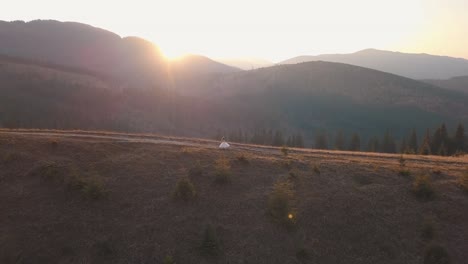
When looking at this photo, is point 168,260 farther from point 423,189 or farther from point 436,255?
point 423,189

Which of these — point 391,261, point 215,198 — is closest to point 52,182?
point 215,198

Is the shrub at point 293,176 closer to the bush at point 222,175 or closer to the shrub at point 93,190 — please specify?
the bush at point 222,175

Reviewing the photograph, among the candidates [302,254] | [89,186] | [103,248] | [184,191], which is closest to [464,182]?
[302,254]

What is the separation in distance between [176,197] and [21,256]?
7.57m

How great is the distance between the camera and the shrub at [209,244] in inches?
637

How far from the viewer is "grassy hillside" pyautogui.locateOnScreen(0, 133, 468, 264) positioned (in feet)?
53.9

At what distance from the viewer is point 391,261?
53.9 feet

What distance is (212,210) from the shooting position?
1903cm

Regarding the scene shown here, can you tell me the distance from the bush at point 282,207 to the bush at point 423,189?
8.08 m

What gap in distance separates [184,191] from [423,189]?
13901mm

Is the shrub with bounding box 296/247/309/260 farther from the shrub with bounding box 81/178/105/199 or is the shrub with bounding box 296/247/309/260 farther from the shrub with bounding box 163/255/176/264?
the shrub with bounding box 81/178/105/199

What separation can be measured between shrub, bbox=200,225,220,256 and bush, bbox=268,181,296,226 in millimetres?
3464

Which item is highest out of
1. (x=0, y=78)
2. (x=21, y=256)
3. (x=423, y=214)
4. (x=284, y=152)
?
(x=0, y=78)

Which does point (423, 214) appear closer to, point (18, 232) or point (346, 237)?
point (346, 237)
